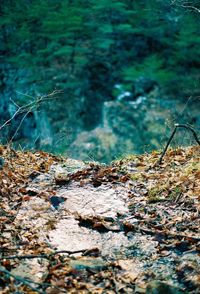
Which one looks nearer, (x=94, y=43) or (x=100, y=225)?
(x=100, y=225)

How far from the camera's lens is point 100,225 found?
3871 mm

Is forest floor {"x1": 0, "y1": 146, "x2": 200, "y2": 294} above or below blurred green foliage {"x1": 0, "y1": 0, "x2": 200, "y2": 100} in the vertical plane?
above

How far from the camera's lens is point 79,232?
12.4 ft

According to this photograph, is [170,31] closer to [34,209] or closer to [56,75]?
[56,75]

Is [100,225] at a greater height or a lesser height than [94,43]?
greater

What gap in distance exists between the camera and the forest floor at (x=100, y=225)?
3.06 meters

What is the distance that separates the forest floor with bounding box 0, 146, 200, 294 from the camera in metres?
3.06

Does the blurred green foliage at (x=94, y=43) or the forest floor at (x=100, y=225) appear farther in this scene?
the blurred green foliage at (x=94, y=43)

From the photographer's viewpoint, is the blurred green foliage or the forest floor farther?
the blurred green foliage

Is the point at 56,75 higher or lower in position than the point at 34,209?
lower

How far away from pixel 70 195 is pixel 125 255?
1266 millimetres

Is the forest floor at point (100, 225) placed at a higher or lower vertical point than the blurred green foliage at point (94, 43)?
higher

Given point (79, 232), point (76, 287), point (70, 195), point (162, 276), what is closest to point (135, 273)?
point (162, 276)

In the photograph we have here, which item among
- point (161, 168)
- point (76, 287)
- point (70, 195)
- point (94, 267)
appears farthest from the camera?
point (161, 168)
